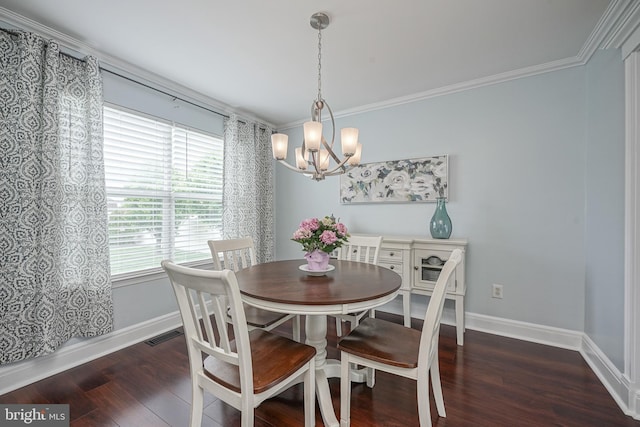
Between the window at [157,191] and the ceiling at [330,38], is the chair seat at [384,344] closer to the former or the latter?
the ceiling at [330,38]

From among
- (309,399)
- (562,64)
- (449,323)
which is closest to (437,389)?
(309,399)

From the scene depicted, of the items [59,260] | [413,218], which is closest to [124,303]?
[59,260]

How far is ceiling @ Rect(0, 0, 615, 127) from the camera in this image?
1799 mm

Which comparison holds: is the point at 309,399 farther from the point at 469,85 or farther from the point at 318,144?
the point at 469,85

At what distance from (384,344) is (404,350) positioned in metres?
0.11

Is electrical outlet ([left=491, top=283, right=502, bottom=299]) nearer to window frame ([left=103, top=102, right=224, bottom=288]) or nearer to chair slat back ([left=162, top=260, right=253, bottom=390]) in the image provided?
chair slat back ([left=162, top=260, right=253, bottom=390])

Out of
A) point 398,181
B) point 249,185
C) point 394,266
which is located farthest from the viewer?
point 249,185

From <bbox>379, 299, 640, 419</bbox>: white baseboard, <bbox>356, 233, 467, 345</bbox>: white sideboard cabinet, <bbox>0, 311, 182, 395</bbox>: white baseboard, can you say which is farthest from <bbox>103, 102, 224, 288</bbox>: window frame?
<bbox>379, 299, 640, 419</bbox>: white baseboard

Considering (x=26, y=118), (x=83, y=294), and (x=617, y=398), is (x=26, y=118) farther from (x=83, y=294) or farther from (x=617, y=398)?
(x=617, y=398)

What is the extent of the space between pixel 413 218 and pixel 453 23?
5.94ft

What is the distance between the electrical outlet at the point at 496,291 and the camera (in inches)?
106

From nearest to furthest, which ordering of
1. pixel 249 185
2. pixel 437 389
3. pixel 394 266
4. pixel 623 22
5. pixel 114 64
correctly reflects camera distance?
pixel 437 389, pixel 623 22, pixel 114 64, pixel 394 266, pixel 249 185

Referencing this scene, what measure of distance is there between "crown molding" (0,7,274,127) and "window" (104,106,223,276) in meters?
0.34

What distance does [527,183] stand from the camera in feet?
8.46
